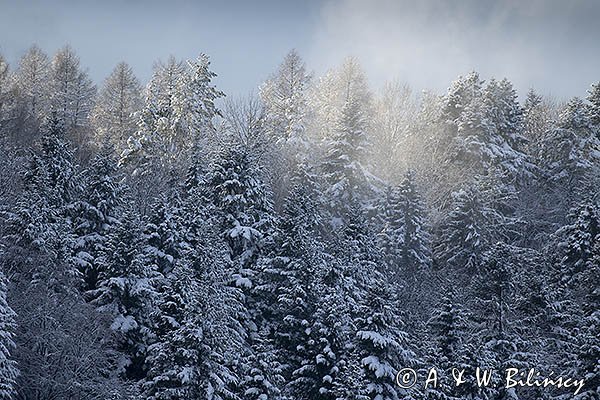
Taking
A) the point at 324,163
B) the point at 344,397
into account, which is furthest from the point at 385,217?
the point at 344,397

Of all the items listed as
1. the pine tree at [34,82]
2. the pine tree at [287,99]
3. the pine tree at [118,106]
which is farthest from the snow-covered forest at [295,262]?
the pine tree at [34,82]

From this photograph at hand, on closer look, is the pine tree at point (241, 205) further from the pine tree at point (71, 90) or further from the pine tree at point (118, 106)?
the pine tree at point (71, 90)

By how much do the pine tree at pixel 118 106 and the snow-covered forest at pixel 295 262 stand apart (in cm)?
830

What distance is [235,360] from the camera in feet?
68.2

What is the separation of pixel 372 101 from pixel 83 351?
4251 cm

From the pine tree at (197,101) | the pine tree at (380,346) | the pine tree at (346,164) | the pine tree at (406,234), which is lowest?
the pine tree at (380,346)

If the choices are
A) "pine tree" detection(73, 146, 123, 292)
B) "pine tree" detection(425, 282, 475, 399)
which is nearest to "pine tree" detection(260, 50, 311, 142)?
"pine tree" detection(73, 146, 123, 292)

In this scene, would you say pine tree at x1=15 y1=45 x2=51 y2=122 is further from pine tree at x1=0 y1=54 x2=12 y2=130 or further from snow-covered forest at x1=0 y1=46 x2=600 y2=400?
snow-covered forest at x1=0 y1=46 x2=600 y2=400

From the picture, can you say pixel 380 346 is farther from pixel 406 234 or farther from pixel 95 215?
pixel 95 215

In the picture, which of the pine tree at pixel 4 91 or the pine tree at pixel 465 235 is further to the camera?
the pine tree at pixel 4 91
